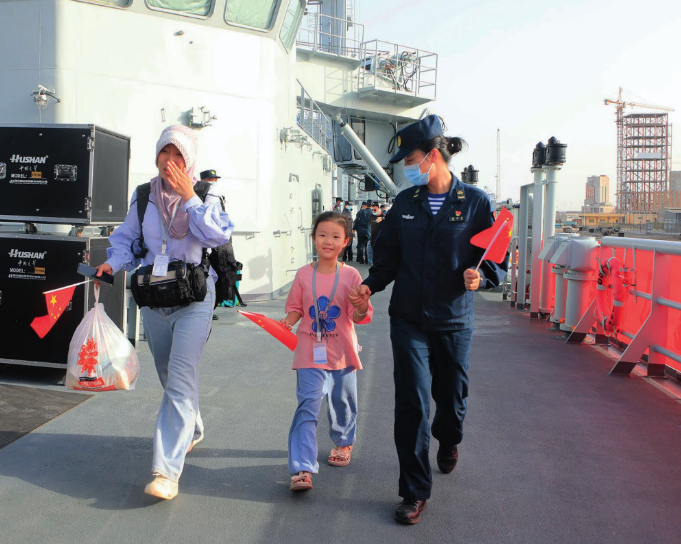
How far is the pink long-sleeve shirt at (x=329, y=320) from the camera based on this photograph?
363cm

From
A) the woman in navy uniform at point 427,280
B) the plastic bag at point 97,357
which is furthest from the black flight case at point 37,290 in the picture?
the woman in navy uniform at point 427,280

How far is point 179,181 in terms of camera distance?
329 centimetres

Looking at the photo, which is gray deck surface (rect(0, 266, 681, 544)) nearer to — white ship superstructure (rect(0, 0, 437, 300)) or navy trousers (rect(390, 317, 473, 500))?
navy trousers (rect(390, 317, 473, 500))

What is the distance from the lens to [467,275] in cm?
314

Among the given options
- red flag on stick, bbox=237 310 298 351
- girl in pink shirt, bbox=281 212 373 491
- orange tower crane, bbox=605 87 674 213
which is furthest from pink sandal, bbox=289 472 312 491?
orange tower crane, bbox=605 87 674 213

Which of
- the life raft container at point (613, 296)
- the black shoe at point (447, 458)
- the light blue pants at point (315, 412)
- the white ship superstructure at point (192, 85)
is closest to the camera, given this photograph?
the light blue pants at point (315, 412)

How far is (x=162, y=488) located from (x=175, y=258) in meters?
1.19

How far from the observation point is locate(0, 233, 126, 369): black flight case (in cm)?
561

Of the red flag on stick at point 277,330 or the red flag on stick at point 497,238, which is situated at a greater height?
the red flag on stick at point 497,238

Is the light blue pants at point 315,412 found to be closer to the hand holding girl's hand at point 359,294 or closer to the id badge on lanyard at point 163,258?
the hand holding girl's hand at point 359,294

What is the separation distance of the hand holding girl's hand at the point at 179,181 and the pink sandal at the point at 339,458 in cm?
175

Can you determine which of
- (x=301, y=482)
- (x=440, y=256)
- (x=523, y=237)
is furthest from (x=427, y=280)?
(x=523, y=237)

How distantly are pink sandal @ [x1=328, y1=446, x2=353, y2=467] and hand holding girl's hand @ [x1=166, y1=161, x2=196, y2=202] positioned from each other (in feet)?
5.74

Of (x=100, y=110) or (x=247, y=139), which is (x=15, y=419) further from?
(x=247, y=139)
